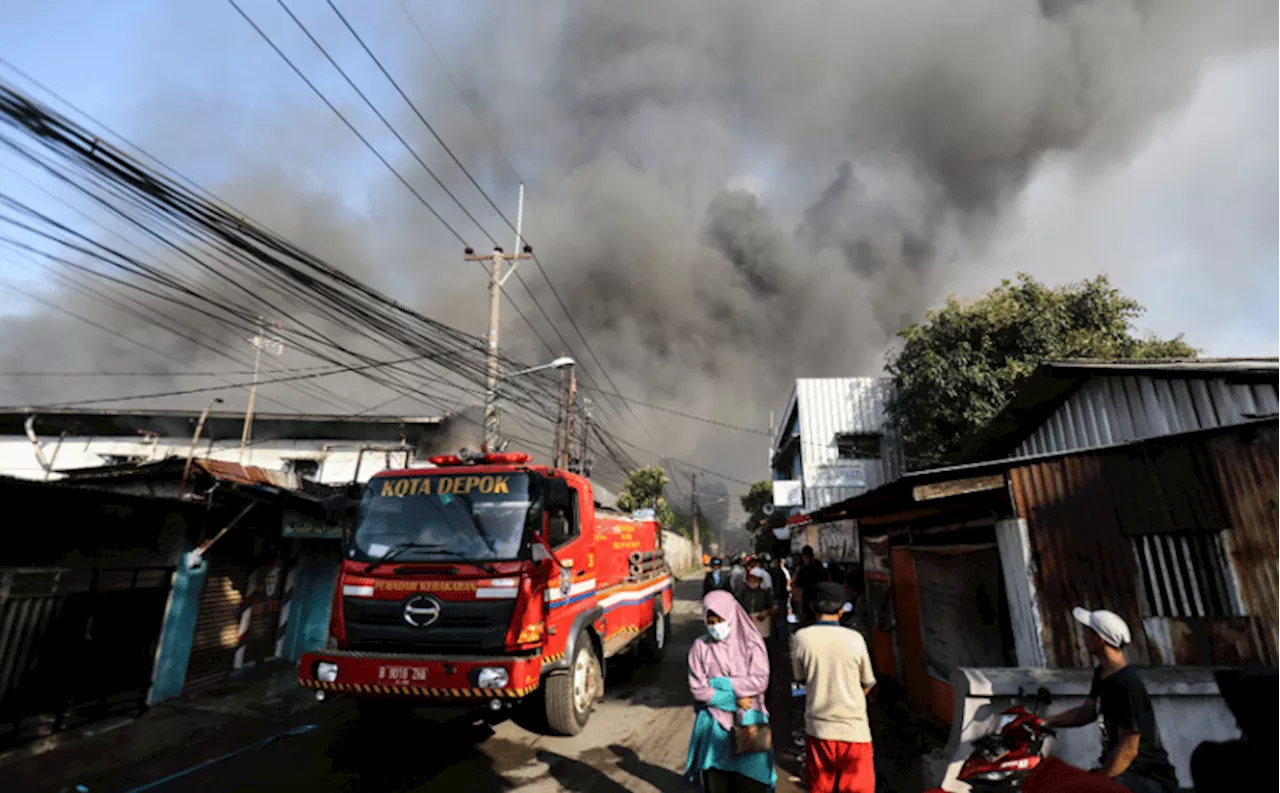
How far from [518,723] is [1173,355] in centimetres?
2147

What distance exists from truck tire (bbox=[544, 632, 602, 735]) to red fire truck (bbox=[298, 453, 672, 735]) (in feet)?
0.05

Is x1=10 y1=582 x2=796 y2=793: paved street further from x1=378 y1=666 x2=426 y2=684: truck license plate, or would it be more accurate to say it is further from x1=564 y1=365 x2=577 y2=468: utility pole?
x1=564 y1=365 x2=577 y2=468: utility pole

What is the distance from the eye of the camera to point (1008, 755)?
10.2 feet

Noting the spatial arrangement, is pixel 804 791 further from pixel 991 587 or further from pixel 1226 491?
pixel 1226 491

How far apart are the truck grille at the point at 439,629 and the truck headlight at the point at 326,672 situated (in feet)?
1.16

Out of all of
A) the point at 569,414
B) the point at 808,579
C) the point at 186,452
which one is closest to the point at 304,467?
the point at 186,452

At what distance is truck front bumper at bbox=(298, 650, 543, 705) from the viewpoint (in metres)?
4.93

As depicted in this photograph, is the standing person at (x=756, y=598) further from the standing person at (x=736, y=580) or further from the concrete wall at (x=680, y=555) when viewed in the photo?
the concrete wall at (x=680, y=555)

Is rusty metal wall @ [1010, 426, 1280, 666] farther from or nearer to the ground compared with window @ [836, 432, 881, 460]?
nearer to the ground

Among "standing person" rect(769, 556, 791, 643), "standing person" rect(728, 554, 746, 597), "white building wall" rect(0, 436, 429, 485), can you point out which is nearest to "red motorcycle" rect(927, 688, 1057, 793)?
"standing person" rect(728, 554, 746, 597)

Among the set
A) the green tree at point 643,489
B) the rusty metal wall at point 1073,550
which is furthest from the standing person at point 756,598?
the green tree at point 643,489

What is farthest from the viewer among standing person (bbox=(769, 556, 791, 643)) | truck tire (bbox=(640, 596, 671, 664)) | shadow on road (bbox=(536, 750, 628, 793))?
standing person (bbox=(769, 556, 791, 643))

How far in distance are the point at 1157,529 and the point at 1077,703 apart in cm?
223

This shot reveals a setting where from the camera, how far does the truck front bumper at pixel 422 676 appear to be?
493 cm
